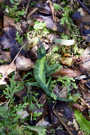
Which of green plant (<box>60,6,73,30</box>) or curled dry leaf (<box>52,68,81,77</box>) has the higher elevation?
green plant (<box>60,6,73,30</box>)

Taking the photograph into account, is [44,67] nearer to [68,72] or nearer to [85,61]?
[68,72]

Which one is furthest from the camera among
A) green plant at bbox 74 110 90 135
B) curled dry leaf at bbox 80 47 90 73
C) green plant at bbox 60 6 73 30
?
green plant at bbox 60 6 73 30

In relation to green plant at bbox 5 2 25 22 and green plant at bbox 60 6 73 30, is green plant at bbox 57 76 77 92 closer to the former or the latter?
green plant at bbox 60 6 73 30

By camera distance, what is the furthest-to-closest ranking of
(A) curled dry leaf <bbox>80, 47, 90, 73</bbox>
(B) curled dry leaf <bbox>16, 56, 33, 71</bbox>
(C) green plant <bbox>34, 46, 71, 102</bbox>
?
(A) curled dry leaf <bbox>80, 47, 90, 73</bbox> < (B) curled dry leaf <bbox>16, 56, 33, 71</bbox> < (C) green plant <bbox>34, 46, 71, 102</bbox>

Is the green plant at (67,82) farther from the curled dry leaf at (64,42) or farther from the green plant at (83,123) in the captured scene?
the curled dry leaf at (64,42)

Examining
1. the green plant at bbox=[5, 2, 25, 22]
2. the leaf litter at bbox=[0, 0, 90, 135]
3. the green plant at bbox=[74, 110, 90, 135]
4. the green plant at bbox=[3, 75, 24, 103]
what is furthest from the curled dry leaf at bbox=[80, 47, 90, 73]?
the green plant at bbox=[5, 2, 25, 22]

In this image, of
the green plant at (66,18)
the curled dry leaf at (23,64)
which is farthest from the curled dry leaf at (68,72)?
the green plant at (66,18)

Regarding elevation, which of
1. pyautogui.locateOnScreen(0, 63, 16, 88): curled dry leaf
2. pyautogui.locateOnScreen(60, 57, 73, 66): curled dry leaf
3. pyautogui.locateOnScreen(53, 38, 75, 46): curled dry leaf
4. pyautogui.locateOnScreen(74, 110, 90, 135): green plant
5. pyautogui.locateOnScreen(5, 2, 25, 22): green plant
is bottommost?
pyautogui.locateOnScreen(74, 110, 90, 135): green plant
